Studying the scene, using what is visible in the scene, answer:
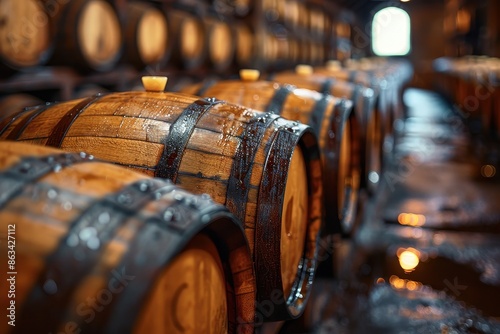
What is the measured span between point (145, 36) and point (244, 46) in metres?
2.49

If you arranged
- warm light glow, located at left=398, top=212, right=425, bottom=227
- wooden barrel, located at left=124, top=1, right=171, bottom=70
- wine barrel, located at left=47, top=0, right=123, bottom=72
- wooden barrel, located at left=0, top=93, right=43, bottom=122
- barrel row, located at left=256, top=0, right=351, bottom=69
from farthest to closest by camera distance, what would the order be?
barrel row, located at left=256, top=0, right=351, bottom=69 < warm light glow, located at left=398, top=212, right=425, bottom=227 < wooden barrel, located at left=124, top=1, right=171, bottom=70 < wine barrel, located at left=47, top=0, right=123, bottom=72 < wooden barrel, located at left=0, top=93, right=43, bottom=122

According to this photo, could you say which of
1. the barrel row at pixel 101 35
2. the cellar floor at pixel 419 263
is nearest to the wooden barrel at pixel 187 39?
the barrel row at pixel 101 35

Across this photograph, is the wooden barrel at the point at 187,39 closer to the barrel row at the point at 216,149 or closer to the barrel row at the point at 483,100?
the barrel row at the point at 216,149

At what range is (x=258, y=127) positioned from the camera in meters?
1.74

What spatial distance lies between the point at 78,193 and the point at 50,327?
246 mm

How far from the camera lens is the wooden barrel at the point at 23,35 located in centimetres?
255

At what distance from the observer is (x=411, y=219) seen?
4.86 m

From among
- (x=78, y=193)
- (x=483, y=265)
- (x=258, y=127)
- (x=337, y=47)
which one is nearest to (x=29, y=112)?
(x=258, y=127)

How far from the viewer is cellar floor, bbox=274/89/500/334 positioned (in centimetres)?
296

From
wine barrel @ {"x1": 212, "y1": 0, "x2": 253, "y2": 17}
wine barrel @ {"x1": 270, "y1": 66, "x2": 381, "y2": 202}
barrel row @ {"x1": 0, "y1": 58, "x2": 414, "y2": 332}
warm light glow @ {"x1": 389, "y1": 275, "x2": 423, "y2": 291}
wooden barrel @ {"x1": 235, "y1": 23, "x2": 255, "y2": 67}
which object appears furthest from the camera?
wooden barrel @ {"x1": 235, "y1": 23, "x2": 255, "y2": 67}

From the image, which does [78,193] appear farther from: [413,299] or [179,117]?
[413,299]

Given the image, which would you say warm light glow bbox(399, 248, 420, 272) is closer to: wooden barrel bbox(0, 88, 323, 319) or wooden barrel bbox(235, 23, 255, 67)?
wooden barrel bbox(0, 88, 323, 319)

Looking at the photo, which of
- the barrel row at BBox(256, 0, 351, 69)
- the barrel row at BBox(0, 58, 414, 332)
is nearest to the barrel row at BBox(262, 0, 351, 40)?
the barrel row at BBox(256, 0, 351, 69)

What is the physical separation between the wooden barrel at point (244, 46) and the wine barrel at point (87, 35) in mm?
2714
